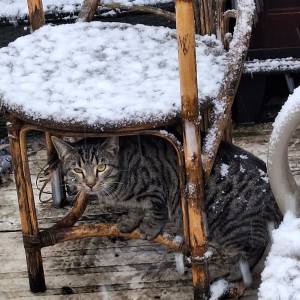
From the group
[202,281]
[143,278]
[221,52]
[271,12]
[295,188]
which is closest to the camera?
[295,188]

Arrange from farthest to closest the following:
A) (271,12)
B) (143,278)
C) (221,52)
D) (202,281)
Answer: (271,12) → (143,278) → (221,52) → (202,281)

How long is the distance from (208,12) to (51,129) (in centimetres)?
83

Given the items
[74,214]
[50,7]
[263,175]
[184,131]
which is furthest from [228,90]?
[50,7]

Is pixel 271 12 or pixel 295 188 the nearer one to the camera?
pixel 295 188

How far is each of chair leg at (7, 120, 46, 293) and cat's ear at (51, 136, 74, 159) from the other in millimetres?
138

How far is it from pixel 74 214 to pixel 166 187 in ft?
1.48

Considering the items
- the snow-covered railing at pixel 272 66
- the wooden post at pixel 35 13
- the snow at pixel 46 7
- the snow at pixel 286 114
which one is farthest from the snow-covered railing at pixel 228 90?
the snow at pixel 46 7

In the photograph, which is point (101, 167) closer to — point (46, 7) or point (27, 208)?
point (27, 208)

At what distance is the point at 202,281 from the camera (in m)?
2.12

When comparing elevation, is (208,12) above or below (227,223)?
above

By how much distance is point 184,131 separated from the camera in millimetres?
1948

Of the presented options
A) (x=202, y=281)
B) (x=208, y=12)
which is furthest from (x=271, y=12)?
(x=202, y=281)

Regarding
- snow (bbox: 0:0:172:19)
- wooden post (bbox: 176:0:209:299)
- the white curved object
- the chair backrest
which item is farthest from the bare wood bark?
the white curved object

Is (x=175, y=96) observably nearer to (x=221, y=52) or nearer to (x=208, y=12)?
(x=221, y=52)
